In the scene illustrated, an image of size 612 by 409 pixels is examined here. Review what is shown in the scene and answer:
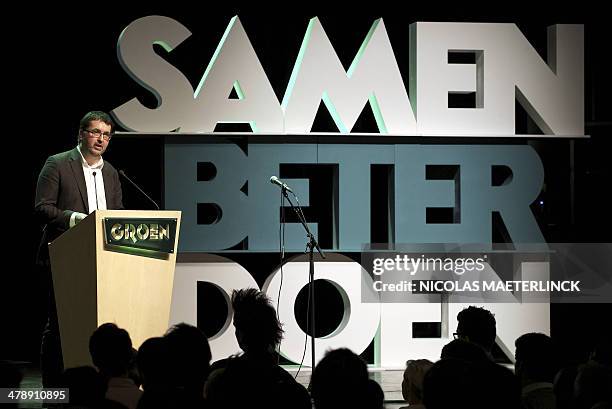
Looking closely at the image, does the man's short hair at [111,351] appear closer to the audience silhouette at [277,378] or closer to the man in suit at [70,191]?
the audience silhouette at [277,378]

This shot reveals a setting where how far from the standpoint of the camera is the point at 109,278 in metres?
4.35

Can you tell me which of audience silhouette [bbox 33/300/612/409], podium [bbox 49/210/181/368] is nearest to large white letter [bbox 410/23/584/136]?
podium [bbox 49/210/181/368]

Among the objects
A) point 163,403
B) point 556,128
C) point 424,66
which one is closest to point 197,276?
point 424,66

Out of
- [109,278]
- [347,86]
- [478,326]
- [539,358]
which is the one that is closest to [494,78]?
[347,86]

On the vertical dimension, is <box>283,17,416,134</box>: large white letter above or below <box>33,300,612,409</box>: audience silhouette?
above

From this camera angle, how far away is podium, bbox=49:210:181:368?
4332 mm

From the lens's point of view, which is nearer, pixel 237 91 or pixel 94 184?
pixel 94 184

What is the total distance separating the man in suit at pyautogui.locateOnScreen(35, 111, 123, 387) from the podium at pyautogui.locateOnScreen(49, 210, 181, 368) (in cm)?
30

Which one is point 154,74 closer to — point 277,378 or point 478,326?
point 478,326

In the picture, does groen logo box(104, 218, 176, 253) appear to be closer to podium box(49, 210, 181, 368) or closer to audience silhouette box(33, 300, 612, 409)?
podium box(49, 210, 181, 368)

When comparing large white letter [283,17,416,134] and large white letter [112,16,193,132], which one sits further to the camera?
large white letter [283,17,416,134]

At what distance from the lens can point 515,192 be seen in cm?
691

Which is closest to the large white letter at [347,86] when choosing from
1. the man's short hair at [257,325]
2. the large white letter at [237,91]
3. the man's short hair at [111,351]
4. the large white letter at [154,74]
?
the large white letter at [237,91]

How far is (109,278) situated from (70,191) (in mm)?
784
